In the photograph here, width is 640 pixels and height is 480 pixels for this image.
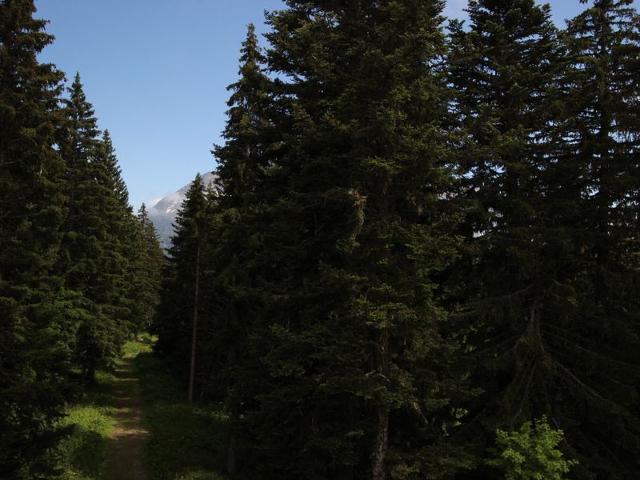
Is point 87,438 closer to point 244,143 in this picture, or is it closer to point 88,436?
point 88,436

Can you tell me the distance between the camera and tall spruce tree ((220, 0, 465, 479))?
36.1ft

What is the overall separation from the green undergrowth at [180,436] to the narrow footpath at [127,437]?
1.42 ft

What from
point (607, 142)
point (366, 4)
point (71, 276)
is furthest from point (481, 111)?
point (71, 276)

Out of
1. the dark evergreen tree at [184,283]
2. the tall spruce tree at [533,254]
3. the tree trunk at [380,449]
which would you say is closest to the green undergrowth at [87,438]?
the dark evergreen tree at [184,283]

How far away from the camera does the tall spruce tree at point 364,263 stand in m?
11.0

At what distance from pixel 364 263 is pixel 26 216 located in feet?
34.2

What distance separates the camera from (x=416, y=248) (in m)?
10.8

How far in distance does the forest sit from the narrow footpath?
21.7 feet

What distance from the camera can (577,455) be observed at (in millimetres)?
12031

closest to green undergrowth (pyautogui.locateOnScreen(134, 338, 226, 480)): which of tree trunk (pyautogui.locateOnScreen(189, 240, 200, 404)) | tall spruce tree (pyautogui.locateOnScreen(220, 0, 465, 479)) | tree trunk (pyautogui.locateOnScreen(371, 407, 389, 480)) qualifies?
tree trunk (pyautogui.locateOnScreen(189, 240, 200, 404))

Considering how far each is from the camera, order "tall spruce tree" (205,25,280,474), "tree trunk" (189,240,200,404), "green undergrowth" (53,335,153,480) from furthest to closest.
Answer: "tree trunk" (189,240,200,404) < "green undergrowth" (53,335,153,480) < "tall spruce tree" (205,25,280,474)

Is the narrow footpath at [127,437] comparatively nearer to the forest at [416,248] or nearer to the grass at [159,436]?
the grass at [159,436]

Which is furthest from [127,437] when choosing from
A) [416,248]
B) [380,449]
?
[416,248]

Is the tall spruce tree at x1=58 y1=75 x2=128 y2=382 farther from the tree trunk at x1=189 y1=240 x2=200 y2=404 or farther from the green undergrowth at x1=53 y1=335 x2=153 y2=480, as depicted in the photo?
the tree trunk at x1=189 y1=240 x2=200 y2=404
